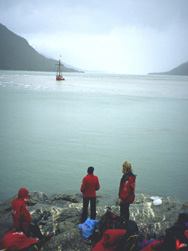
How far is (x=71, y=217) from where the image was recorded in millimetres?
5539

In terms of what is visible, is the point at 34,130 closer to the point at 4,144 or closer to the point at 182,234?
the point at 4,144

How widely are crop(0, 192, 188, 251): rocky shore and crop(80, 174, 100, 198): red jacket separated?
2.57 feet

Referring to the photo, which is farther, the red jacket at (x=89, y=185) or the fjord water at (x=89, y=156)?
the fjord water at (x=89, y=156)

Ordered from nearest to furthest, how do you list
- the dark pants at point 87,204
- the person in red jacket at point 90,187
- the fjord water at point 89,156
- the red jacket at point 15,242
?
1. the red jacket at point 15,242
2. the person in red jacket at point 90,187
3. the dark pants at point 87,204
4. the fjord water at point 89,156

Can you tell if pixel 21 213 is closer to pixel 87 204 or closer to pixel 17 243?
pixel 17 243

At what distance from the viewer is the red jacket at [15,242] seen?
3.77 meters

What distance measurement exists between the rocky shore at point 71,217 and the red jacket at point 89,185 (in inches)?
30.8

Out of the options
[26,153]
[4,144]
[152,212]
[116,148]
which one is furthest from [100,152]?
[152,212]

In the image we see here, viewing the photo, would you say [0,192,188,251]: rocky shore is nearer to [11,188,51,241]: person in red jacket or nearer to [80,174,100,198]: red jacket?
[11,188,51,241]: person in red jacket

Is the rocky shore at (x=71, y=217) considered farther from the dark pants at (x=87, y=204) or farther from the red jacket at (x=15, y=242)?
the red jacket at (x=15, y=242)

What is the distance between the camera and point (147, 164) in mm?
11305

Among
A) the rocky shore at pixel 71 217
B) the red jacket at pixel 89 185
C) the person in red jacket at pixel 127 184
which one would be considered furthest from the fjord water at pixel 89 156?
the person in red jacket at pixel 127 184

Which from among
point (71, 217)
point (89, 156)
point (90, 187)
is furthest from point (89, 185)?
point (89, 156)

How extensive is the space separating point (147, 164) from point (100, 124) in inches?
389
